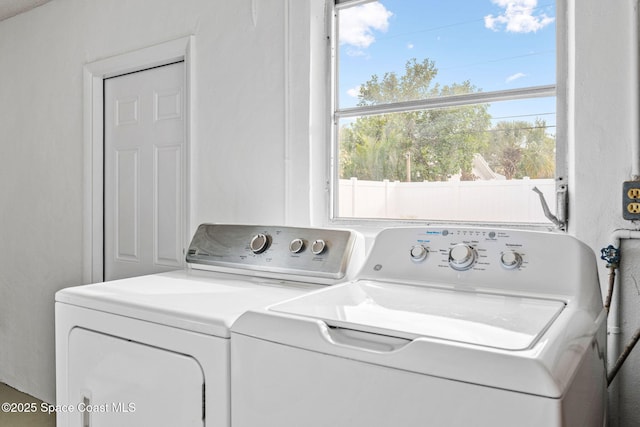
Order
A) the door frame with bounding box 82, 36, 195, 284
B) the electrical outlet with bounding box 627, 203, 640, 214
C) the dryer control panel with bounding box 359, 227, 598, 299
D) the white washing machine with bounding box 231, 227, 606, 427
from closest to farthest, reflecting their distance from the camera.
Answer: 1. the white washing machine with bounding box 231, 227, 606, 427
2. the dryer control panel with bounding box 359, 227, 598, 299
3. the electrical outlet with bounding box 627, 203, 640, 214
4. the door frame with bounding box 82, 36, 195, 284

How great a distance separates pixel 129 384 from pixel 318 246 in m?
0.71

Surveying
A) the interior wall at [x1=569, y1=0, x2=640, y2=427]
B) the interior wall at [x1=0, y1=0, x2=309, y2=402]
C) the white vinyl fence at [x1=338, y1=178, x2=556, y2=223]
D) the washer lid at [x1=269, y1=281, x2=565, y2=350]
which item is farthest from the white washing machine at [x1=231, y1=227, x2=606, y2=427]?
the interior wall at [x1=0, y1=0, x2=309, y2=402]

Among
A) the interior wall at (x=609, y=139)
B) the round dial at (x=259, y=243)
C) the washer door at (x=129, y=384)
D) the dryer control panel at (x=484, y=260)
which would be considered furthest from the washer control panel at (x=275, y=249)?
the interior wall at (x=609, y=139)

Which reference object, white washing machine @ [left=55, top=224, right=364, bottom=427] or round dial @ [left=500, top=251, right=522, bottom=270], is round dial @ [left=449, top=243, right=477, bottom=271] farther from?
white washing machine @ [left=55, top=224, right=364, bottom=427]

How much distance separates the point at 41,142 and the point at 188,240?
1482 mm

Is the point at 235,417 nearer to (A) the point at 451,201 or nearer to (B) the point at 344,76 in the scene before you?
(A) the point at 451,201

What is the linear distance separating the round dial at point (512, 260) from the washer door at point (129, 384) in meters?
0.82

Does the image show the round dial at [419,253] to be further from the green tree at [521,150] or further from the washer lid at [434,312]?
the green tree at [521,150]

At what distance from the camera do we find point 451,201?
5.99 ft

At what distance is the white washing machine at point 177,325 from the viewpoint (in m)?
1.23

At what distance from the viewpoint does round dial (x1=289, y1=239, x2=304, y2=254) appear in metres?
1.71

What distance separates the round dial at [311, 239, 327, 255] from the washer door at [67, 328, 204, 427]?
22.8 inches

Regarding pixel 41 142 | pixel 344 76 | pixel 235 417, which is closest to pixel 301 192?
pixel 344 76

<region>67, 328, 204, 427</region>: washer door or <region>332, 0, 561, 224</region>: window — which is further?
<region>332, 0, 561, 224</region>: window
